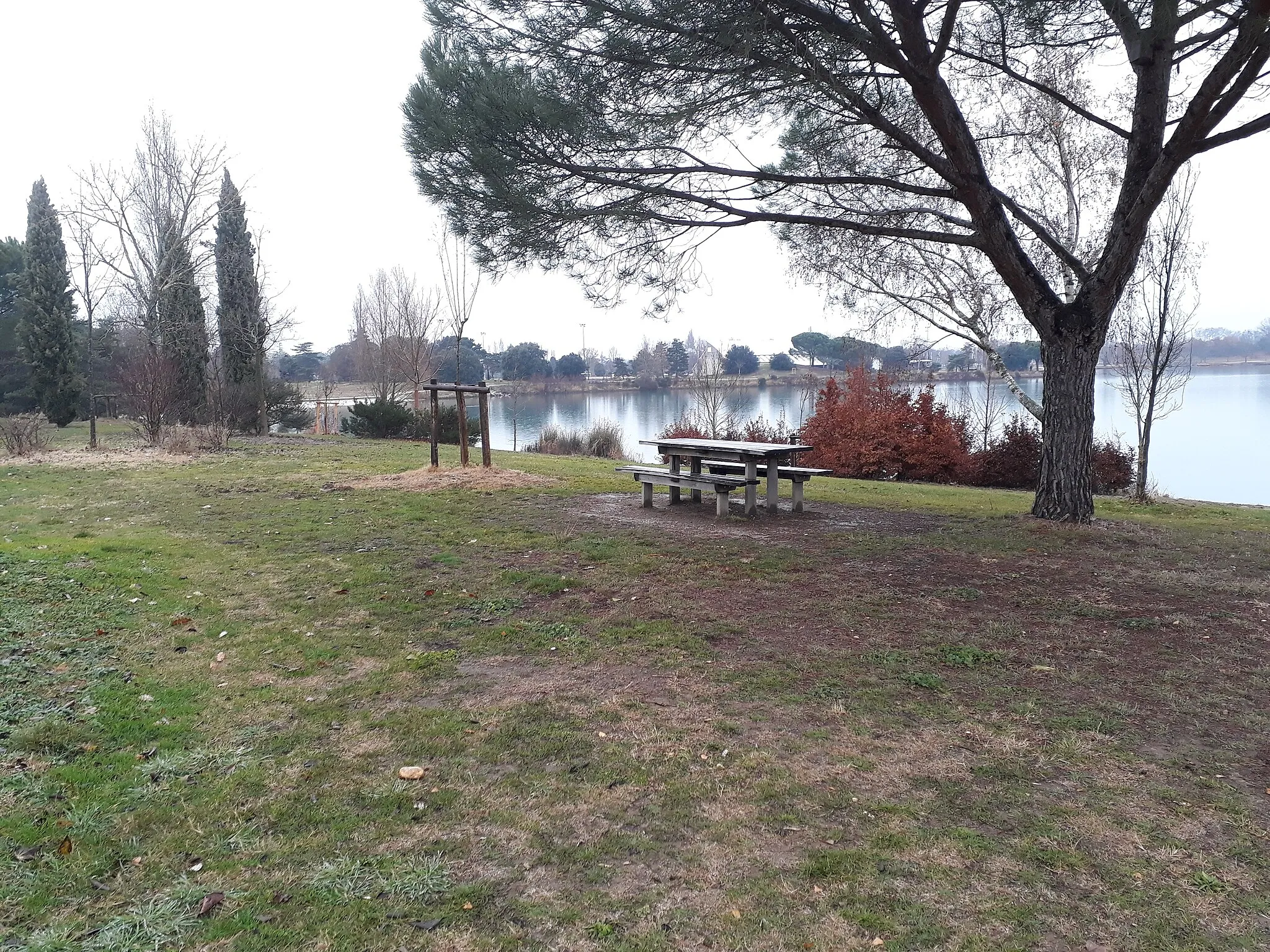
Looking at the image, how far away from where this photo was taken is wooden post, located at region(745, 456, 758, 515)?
8.46 metres

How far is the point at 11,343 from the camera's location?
29.5m

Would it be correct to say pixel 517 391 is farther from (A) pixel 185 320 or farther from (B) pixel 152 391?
(B) pixel 152 391

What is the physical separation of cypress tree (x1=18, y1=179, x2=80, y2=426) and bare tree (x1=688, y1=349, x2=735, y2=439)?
19.7 meters

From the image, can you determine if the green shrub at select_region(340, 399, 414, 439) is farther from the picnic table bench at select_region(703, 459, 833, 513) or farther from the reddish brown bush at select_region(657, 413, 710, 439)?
the picnic table bench at select_region(703, 459, 833, 513)

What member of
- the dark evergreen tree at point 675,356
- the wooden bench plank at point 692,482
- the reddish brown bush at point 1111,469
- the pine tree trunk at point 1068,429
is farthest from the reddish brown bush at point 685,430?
the dark evergreen tree at point 675,356

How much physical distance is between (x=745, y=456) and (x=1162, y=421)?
1174 inches

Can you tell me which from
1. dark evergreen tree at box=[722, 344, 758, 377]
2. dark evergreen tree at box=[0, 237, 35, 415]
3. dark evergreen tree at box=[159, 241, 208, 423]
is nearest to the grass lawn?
dark evergreen tree at box=[159, 241, 208, 423]

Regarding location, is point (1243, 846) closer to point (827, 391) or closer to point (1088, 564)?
point (1088, 564)

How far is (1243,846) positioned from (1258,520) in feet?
33.2

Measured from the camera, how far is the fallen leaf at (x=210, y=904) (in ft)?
6.77

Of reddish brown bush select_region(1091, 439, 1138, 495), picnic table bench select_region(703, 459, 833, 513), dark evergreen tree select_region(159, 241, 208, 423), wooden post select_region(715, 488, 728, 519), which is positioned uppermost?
dark evergreen tree select_region(159, 241, 208, 423)

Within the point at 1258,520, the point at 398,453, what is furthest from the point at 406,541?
the point at 1258,520

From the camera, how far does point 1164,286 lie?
43.1 ft

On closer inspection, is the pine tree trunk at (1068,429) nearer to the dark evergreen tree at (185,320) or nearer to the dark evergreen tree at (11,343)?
the dark evergreen tree at (185,320)
